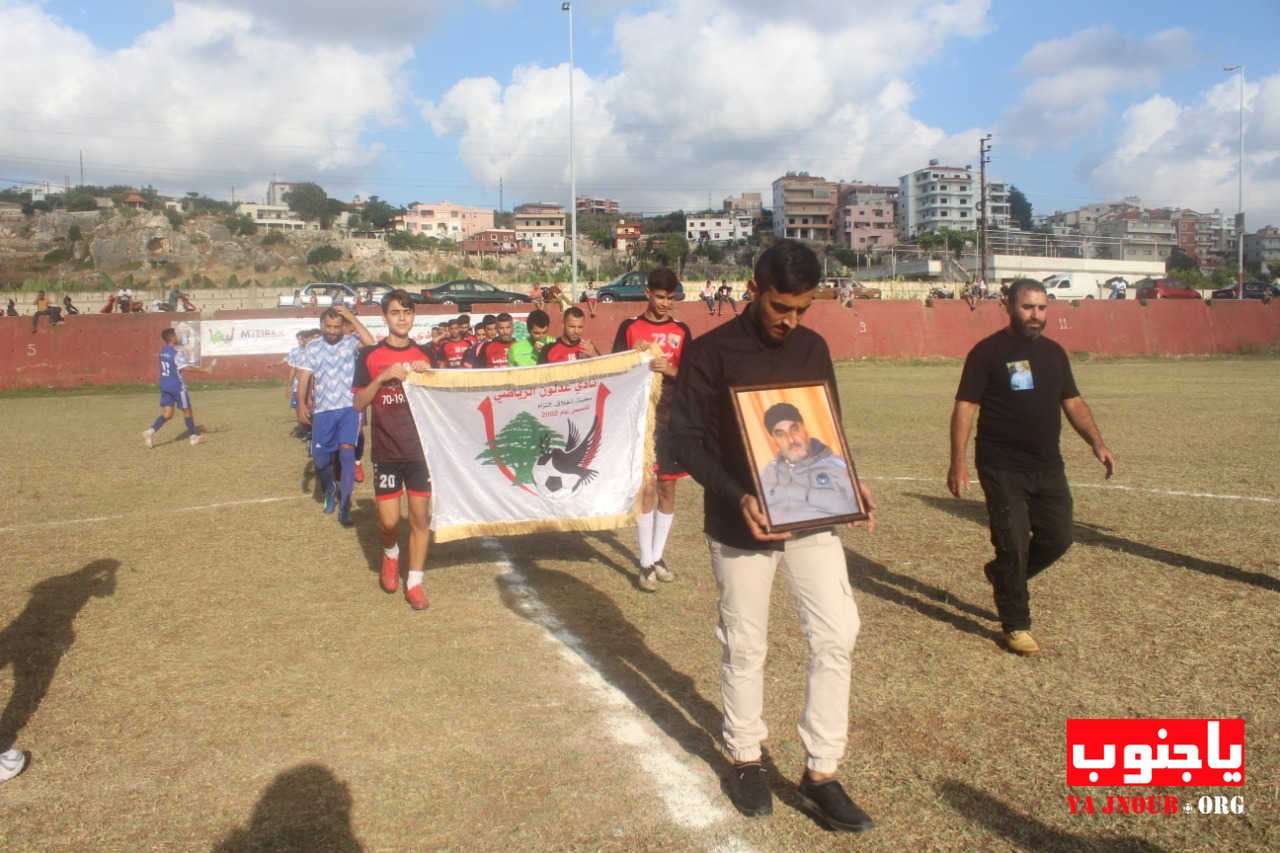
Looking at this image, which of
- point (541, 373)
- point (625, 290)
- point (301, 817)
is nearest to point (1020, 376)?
point (541, 373)

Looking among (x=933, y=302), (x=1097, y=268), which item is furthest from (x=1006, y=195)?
(x=933, y=302)

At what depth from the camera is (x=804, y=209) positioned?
495ft

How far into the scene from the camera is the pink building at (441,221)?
165000 millimetres

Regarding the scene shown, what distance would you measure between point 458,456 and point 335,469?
298 centimetres

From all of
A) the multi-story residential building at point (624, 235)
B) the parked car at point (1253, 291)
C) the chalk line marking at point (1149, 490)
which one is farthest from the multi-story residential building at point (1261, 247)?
the chalk line marking at point (1149, 490)

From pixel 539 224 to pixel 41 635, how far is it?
16660 centimetres

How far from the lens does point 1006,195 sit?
170 meters

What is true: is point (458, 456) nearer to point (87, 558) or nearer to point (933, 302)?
point (87, 558)

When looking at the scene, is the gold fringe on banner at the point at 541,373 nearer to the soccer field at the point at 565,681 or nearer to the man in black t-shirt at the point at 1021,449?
the soccer field at the point at 565,681

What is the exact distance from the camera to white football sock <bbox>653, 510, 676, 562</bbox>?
668 centimetres

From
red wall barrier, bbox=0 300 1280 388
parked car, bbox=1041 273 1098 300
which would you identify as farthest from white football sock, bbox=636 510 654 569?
parked car, bbox=1041 273 1098 300

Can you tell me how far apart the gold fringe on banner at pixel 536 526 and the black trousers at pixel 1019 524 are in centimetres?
262

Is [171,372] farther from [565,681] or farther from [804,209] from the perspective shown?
[804,209]

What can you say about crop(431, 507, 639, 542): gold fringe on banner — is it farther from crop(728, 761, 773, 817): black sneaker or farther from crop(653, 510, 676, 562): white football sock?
crop(728, 761, 773, 817): black sneaker
